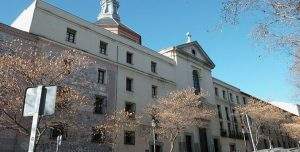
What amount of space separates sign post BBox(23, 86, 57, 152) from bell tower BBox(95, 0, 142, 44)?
37.7 m

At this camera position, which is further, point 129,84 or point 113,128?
point 129,84

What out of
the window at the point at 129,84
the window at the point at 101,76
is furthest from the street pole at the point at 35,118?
the window at the point at 129,84

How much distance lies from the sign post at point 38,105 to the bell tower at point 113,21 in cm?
3774

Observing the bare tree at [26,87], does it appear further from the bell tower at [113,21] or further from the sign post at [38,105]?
the bell tower at [113,21]

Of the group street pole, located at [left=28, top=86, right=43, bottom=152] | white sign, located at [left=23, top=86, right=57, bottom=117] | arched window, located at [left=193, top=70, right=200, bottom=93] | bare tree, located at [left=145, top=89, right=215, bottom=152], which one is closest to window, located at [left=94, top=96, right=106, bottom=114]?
bare tree, located at [left=145, top=89, right=215, bottom=152]

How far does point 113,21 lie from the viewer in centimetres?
4681

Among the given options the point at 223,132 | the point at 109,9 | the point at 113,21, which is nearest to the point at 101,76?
the point at 113,21

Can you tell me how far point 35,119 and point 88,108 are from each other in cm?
2254

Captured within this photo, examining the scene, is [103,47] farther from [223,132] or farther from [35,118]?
[35,118]

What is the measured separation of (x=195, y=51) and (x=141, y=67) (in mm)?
13010

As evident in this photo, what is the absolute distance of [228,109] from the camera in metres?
51.8

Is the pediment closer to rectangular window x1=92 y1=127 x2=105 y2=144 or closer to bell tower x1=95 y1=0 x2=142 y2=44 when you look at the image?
bell tower x1=95 y1=0 x2=142 y2=44

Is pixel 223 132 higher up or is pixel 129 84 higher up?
pixel 129 84

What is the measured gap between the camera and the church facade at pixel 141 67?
2847cm
